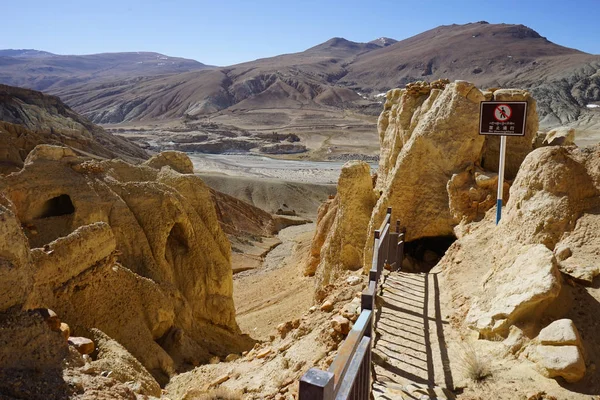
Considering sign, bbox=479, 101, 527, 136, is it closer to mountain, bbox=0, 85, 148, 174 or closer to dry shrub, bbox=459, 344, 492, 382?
dry shrub, bbox=459, 344, 492, 382

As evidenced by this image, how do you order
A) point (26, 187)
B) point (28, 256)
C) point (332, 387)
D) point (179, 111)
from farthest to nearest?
point (179, 111), point (26, 187), point (28, 256), point (332, 387)

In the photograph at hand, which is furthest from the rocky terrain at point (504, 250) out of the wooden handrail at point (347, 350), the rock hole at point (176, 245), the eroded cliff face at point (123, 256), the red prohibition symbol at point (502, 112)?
the rock hole at point (176, 245)

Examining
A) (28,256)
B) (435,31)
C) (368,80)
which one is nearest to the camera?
(28,256)

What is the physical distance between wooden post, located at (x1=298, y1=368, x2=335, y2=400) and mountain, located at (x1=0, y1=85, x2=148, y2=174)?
2095cm

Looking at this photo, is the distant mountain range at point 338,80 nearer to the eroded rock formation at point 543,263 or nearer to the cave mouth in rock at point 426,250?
the cave mouth in rock at point 426,250

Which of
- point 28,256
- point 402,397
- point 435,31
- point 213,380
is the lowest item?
point 213,380

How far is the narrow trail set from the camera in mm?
4242

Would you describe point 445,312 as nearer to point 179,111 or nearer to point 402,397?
point 402,397

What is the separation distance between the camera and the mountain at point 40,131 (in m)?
22.9

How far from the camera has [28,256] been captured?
5.05 meters

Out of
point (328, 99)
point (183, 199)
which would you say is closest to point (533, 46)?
point (328, 99)

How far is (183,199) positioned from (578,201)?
9876mm

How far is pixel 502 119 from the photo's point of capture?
7477 mm

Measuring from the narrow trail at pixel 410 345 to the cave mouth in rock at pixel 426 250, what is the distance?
3141 millimetres
